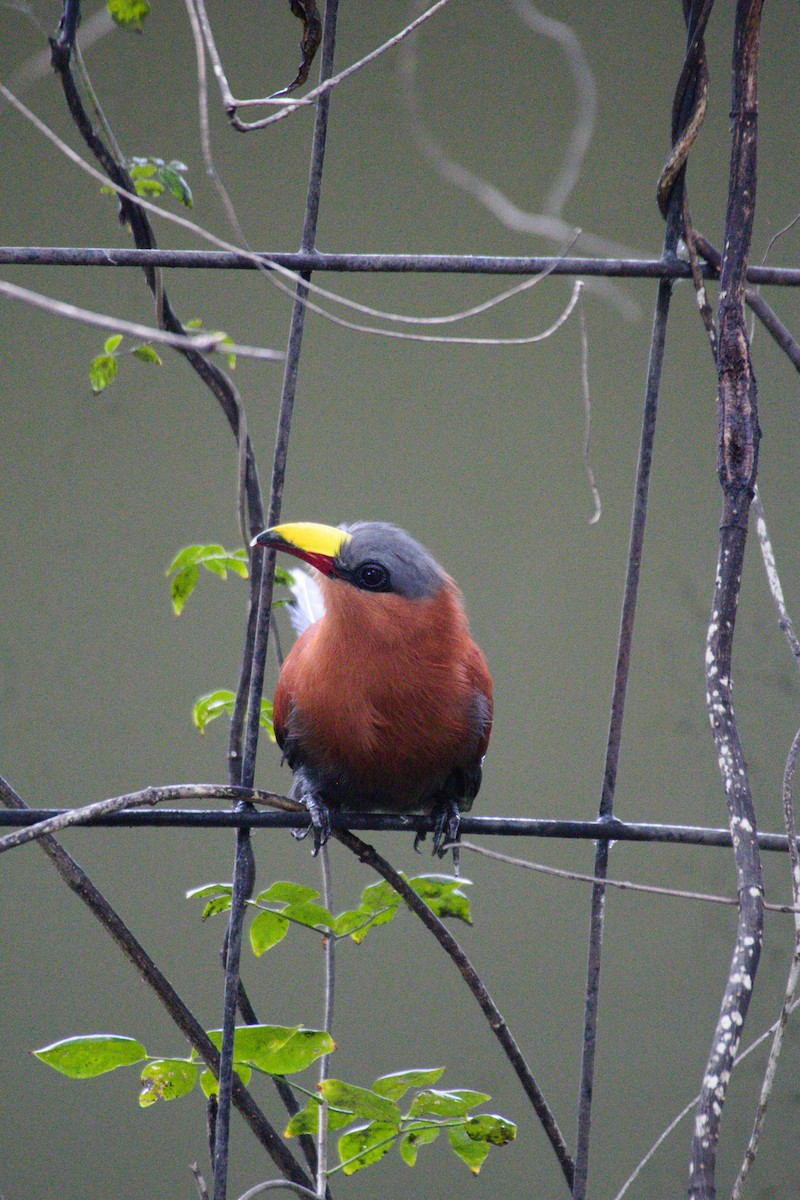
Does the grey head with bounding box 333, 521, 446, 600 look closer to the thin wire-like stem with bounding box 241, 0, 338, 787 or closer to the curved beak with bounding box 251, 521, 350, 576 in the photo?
the curved beak with bounding box 251, 521, 350, 576

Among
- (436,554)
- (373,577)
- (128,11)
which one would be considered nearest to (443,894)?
(373,577)

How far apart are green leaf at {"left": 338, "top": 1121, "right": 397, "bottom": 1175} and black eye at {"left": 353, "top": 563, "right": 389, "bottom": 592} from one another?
628mm

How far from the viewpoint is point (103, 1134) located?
267cm

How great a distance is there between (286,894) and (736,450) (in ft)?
1.88

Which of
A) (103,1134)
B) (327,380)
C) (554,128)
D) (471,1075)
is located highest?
(554,128)

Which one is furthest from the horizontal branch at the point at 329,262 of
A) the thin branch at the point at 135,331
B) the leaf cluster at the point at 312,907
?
the leaf cluster at the point at 312,907

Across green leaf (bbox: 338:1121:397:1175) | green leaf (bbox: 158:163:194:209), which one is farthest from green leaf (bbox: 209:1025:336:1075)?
green leaf (bbox: 158:163:194:209)

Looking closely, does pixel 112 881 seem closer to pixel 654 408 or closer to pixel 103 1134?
pixel 103 1134

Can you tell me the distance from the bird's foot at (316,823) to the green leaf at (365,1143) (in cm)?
28

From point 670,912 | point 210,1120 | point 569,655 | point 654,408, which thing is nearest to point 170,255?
point 654,408

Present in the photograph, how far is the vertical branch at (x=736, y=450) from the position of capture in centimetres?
75

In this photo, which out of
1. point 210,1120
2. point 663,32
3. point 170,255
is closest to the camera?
point 170,255

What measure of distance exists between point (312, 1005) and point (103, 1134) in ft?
1.99

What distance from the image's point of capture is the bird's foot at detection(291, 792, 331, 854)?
101 cm
